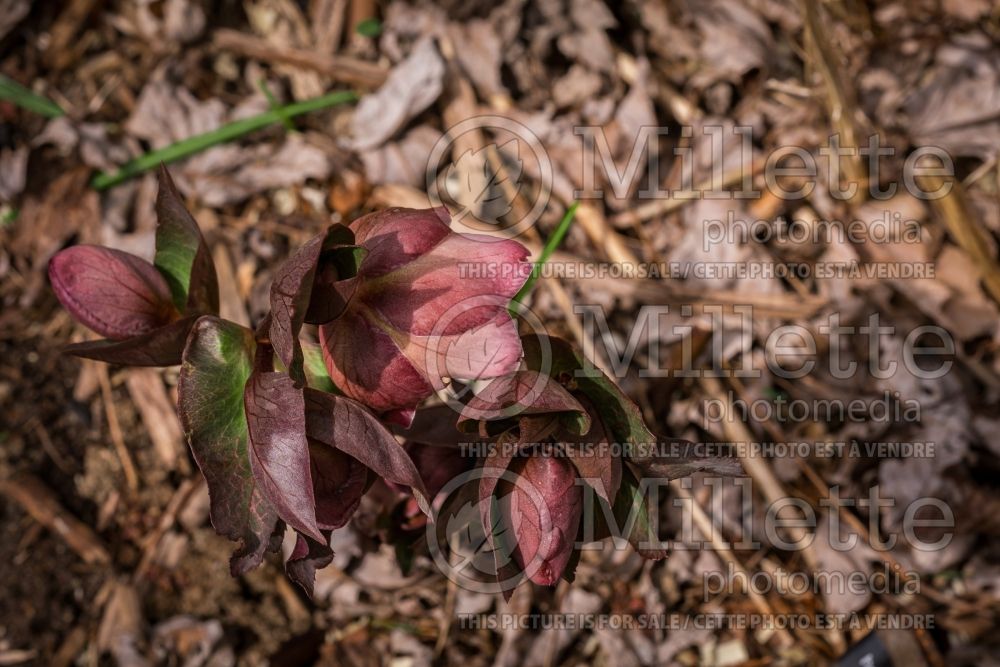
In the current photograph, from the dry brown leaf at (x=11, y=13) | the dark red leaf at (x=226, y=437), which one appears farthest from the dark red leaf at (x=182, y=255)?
the dry brown leaf at (x=11, y=13)

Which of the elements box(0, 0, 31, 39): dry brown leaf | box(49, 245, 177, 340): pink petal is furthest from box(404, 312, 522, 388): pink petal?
box(0, 0, 31, 39): dry brown leaf

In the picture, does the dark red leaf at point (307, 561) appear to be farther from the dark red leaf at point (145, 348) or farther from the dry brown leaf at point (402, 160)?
the dry brown leaf at point (402, 160)

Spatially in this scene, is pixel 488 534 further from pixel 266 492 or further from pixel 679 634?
pixel 679 634


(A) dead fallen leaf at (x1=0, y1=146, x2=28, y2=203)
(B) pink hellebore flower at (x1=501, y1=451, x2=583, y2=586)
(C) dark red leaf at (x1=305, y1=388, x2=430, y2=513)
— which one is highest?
(C) dark red leaf at (x1=305, y1=388, x2=430, y2=513)

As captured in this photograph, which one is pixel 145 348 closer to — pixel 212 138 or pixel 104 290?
pixel 104 290

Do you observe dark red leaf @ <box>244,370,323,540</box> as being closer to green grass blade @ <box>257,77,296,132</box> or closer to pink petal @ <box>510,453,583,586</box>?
pink petal @ <box>510,453,583,586</box>

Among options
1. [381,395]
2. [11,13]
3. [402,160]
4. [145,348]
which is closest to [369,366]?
[381,395]
